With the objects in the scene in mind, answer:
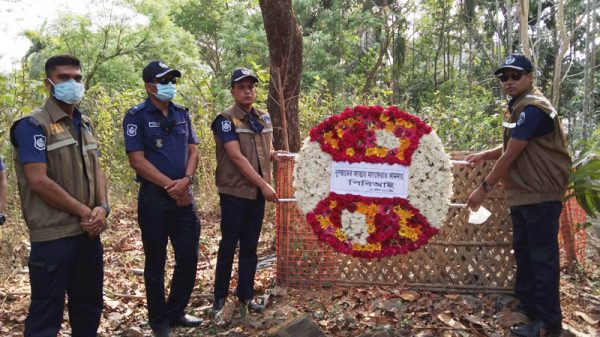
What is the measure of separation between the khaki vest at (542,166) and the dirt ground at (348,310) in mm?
1071

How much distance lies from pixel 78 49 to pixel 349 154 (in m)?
20.3

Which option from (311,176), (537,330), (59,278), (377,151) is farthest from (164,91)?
(537,330)

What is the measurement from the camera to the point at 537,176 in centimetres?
378

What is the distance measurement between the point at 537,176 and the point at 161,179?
2783mm

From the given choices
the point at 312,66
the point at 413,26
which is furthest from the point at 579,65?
the point at 312,66

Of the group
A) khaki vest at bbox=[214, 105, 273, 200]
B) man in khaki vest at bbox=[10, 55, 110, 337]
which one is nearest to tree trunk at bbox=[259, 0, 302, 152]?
khaki vest at bbox=[214, 105, 273, 200]

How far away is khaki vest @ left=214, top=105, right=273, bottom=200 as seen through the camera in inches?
166

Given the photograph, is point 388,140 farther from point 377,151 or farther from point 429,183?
point 429,183

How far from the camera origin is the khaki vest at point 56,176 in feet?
10.3

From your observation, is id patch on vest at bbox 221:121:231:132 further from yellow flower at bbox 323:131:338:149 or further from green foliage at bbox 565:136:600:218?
green foliage at bbox 565:136:600:218

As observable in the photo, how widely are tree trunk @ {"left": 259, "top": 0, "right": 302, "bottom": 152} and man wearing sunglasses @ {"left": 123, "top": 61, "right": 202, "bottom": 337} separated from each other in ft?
6.63

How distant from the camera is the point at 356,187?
12.0 feet

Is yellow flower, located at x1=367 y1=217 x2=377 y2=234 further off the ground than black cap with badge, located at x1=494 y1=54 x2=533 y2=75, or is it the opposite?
black cap with badge, located at x1=494 y1=54 x2=533 y2=75

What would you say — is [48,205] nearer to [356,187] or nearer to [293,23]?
[356,187]
